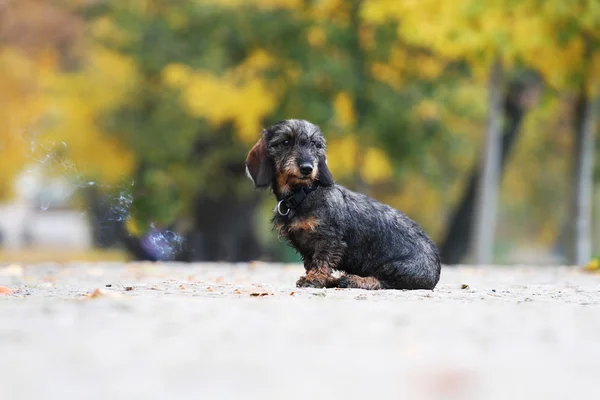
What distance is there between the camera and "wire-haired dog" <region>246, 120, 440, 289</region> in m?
9.05

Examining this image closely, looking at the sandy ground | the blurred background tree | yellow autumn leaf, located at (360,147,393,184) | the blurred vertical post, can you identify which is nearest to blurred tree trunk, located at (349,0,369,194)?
the blurred background tree

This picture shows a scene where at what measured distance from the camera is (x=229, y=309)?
7.08m

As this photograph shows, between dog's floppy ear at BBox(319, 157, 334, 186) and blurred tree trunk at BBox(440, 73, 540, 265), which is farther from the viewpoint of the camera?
blurred tree trunk at BBox(440, 73, 540, 265)

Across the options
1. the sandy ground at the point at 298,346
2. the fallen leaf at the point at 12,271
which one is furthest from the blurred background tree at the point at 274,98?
the sandy ground at the point at 298,346

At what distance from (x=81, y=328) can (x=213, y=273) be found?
23.4 ft

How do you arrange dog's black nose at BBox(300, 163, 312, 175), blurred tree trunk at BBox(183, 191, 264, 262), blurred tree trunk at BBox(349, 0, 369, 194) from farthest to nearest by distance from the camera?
1. blurred tree trunk at BBox(183, 191, 264, 262)
2. blurred tree trunk at BBox(349, 0, 369, 194)
3. dog's black nose at BBox(300, 163, 312, 175)

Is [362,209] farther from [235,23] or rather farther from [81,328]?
[235,23]

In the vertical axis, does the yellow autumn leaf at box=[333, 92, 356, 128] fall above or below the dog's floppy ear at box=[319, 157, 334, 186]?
above

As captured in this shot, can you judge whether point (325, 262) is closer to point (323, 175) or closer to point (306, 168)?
point (323, 175)

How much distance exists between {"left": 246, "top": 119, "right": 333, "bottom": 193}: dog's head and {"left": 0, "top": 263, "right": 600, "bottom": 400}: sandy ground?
0.97 meters

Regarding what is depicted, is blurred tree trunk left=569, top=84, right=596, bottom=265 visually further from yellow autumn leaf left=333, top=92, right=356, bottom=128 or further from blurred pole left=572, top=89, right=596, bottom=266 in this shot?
yellow autumn leaf left=333, top=92, right=356, bottom=128

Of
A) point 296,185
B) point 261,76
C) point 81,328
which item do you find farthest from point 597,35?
point 81,328

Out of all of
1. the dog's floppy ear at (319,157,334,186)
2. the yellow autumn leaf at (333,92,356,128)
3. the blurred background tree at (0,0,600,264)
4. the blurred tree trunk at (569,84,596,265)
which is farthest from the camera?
A: the yellow autumn leaf at (333,92,356,128)

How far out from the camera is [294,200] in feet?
29.8
